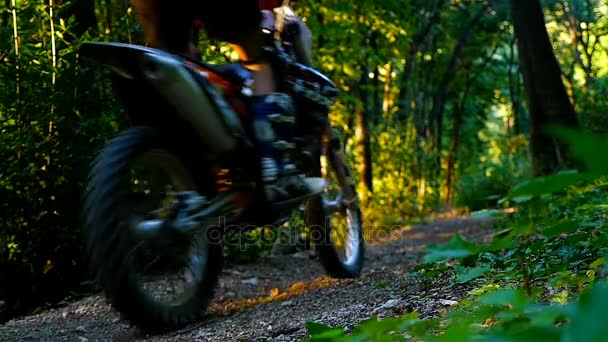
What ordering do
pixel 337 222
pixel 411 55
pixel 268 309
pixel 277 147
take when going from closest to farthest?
pixel 277 147 < pixel 268 309 < pixel 337 222 < pixel 411 55

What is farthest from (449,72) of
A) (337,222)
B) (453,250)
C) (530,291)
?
(453,250)

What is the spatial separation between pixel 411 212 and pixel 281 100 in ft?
34.2

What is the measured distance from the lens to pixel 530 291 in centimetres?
166

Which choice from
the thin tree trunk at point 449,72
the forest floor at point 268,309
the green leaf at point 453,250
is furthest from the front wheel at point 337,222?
the thin tree trunk at point 449,72

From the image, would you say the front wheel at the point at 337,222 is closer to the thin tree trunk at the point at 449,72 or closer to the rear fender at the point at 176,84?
the rear fender at the point at 176,84

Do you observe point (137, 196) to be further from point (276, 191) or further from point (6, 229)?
point (6, 229)

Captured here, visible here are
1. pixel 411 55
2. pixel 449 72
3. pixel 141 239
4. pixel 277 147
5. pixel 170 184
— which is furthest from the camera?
pixel 449 72

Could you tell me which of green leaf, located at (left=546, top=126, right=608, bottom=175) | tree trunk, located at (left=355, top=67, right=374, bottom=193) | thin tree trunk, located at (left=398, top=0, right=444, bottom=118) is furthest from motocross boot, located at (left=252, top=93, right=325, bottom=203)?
thin tree trunk, located at (left=398, top=0, right=444, bottom=118)

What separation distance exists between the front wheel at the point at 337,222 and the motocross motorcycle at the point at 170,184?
0.96 metres

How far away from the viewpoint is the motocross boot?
9.80 ft

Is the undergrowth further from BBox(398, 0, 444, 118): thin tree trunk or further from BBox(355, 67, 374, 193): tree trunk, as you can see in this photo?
BBox(398, 0, 444, 118): thin tree trunk

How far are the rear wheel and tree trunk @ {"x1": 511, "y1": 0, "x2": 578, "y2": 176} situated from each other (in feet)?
18.4

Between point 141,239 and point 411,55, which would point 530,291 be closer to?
point 141,239

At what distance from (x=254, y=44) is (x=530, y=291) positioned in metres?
1.90
